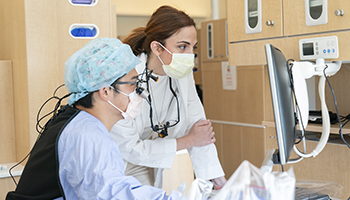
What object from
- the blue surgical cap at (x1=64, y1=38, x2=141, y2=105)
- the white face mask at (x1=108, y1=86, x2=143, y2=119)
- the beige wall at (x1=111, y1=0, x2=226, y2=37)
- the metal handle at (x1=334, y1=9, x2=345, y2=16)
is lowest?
the white face mask at (x1=108, y1=86, x2=143, y2=119)

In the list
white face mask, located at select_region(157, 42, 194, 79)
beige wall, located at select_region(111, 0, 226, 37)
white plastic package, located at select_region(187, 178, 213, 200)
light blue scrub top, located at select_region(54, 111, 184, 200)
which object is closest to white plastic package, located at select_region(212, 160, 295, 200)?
white plastic package, located at select_region(187, 178, 213, 200)

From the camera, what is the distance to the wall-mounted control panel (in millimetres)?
1560

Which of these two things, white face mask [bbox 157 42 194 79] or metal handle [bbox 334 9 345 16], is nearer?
metal handle [bbox 334 9 345 16]

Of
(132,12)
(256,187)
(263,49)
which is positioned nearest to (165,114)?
(263,49)

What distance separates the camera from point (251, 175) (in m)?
0.87

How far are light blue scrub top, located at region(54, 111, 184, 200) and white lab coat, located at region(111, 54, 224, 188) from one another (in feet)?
1.56

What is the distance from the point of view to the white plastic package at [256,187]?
2.77 ft

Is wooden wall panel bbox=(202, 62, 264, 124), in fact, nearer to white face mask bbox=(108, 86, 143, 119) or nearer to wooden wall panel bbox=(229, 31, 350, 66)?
wooden wall panel bbox=(229, 31, 350, 66)

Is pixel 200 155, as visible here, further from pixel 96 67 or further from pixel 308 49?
pixel 96 67

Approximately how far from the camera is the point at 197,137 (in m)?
1.78

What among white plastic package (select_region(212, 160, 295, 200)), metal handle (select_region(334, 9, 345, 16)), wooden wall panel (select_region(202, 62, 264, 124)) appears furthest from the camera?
wooden wall panel (select_region(202, 62, 264, 124))

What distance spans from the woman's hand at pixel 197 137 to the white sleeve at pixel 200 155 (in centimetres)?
11

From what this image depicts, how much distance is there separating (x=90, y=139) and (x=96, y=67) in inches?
10.7

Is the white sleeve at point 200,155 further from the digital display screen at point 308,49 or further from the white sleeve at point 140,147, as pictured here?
the digital display screen at point 308,49
